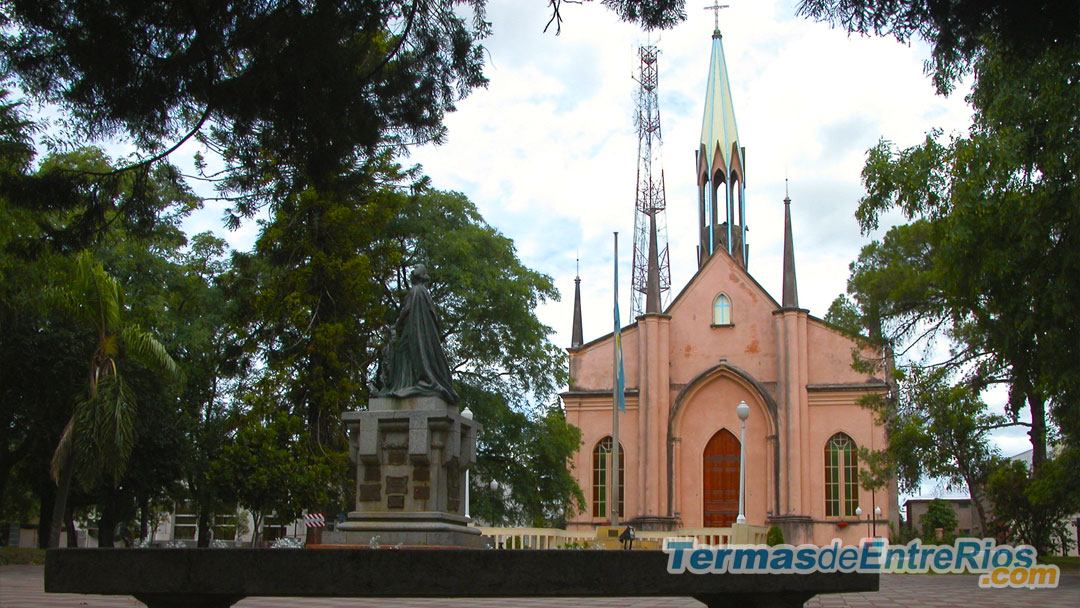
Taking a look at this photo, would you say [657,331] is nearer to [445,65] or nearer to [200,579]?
[445,65]

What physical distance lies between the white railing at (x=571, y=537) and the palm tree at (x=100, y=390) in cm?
704

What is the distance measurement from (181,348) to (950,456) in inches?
739

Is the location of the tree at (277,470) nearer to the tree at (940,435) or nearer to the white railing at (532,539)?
the white railing at (532,539)

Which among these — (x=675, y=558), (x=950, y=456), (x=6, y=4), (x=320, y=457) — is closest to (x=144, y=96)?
(x=6, y=4)

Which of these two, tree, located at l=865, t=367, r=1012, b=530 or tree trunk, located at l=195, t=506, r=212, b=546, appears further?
tree trunk, located at l=195, t=506, r=212, b=546

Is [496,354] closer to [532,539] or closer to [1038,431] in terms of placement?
[532,539]

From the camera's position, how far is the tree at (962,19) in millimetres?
6328

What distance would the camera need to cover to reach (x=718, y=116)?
4016 centimetres

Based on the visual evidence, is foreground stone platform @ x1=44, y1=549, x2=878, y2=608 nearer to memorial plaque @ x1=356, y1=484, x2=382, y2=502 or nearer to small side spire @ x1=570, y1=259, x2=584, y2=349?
memorial plaque @ x1=356, y1=484, x2=382, y2=502

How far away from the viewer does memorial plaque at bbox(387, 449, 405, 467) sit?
1131 centimetres

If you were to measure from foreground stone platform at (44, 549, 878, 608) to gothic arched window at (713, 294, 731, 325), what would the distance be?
2940cm

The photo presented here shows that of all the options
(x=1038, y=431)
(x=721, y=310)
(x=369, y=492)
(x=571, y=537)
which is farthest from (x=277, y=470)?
(x=721, y=310)

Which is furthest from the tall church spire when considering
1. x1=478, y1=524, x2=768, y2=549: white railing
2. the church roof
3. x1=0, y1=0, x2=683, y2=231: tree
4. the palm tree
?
x1=0, y1=0, x2=683, y2=231: tree

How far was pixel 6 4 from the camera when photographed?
687 cm
